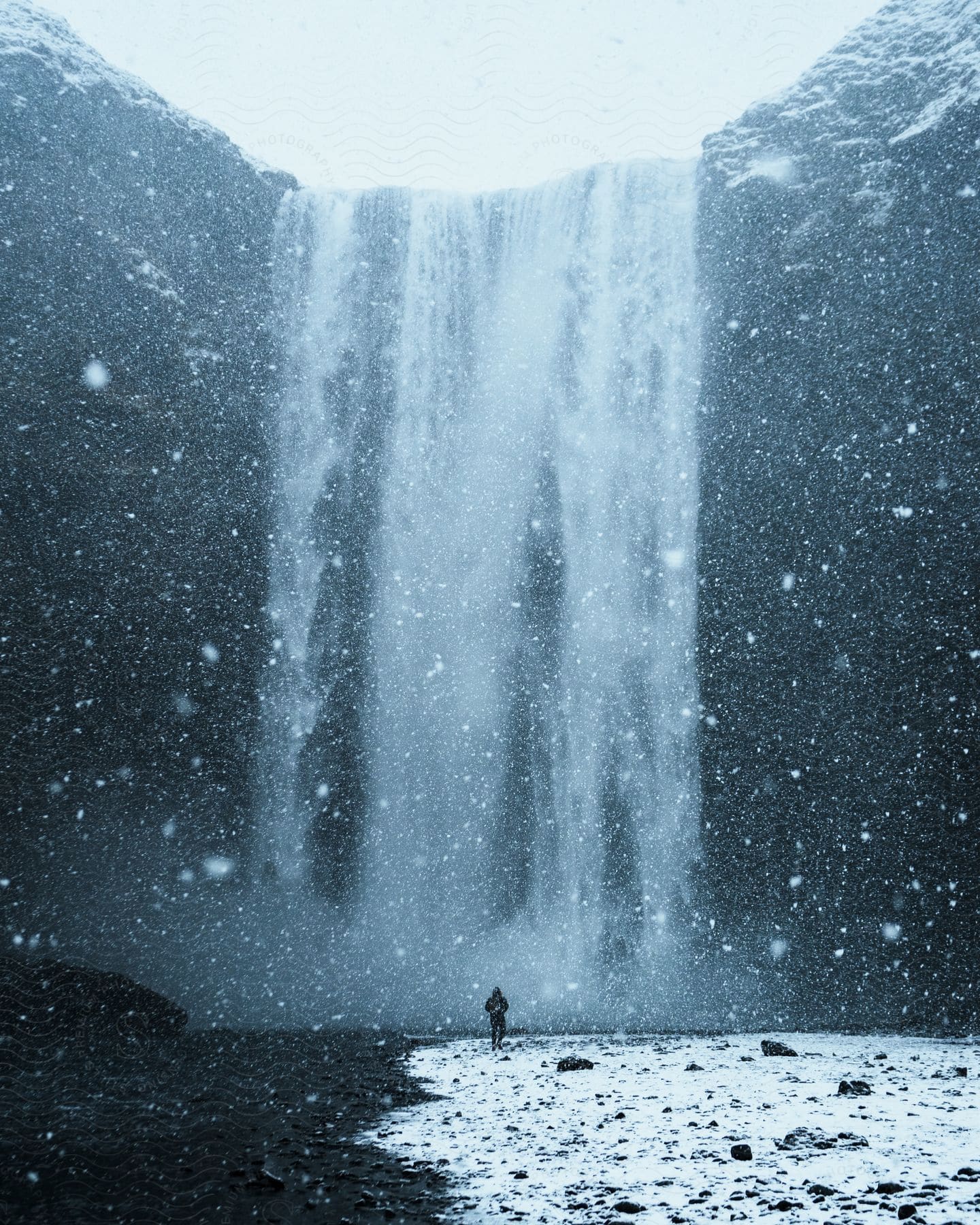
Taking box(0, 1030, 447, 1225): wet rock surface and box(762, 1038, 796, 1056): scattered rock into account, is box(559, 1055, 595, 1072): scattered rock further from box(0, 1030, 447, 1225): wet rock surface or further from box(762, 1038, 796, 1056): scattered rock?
box(762, 1038, 796, 1056): scattered rock

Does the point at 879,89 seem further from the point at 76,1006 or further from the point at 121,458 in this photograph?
the point at 76,1006

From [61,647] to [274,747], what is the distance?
4533 millimetres

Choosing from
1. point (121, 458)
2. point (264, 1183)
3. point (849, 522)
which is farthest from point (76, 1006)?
point (849, 522)

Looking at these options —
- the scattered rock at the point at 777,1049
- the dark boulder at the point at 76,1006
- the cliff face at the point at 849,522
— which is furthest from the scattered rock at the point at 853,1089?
the dark boulder at the point at 76,1006

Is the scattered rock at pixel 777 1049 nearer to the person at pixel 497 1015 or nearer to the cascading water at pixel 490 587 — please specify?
the person at pixel 497 1015

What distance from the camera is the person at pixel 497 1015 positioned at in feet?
29.8

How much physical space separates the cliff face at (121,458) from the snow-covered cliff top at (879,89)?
39.4 feet

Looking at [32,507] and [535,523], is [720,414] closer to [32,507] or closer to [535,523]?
[535,523]

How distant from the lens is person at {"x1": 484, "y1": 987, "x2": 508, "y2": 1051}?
358 inches

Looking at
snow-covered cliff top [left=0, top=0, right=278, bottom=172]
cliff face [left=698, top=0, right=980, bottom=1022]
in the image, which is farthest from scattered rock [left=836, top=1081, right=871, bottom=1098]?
snow-covered cliff top [left=0, top=0, right=278, bottom=172]

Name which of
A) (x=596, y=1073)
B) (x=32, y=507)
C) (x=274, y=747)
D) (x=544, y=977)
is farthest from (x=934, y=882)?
(x=32, y=507)

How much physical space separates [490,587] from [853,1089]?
11071 millimetres

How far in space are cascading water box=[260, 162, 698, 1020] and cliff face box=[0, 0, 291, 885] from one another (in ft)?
3.56

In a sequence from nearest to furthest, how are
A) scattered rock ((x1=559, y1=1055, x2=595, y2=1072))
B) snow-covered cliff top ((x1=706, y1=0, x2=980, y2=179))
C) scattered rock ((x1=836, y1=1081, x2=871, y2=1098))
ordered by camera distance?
scattered rock ((x1=836, y1=1081, x2=871, y2=1098)) → scattered rock ((x1=559, y1=1055, x2=595, y2=1072)) → snow-covered cliff top ((x1=706, y1=0, x2=980, y2=179))
